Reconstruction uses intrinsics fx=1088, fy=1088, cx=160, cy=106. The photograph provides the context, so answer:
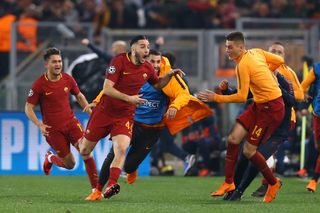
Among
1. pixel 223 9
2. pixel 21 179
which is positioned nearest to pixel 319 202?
pixel 21 179

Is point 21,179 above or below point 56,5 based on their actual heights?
below

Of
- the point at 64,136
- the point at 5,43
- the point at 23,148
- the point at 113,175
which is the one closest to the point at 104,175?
the point at 113,175

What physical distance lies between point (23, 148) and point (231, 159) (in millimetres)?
7491

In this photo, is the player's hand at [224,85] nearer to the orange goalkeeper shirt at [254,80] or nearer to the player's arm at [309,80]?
the orange goalkeeper shirt at [254,80]

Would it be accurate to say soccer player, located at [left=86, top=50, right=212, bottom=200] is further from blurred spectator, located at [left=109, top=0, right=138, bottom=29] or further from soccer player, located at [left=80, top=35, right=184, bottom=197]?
blurred spectator, located at [left=109, top=0, right=138, bottom=29]

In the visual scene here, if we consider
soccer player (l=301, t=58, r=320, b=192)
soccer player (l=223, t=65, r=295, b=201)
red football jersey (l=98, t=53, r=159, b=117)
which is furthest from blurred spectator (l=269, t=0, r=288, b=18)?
red football jersey (l=98, t=53, r=159, b=117)

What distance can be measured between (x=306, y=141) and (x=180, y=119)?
5818 mm

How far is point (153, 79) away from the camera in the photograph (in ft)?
48.5

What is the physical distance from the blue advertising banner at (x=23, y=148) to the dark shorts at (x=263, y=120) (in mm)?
7201

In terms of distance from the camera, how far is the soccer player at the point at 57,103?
15867mm

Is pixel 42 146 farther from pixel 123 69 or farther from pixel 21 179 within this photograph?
pixel 123 69

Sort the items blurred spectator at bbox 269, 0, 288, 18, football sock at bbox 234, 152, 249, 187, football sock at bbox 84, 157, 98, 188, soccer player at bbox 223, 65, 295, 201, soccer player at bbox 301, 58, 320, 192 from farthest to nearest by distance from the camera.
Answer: blurred spectator at bbox 269, 0, 288, 18
soccer player at bbox 301, 58, 320, 192
football sock at bbox 84, 157, 98, 188
football sock at bbox 234, 152, 249, 187
soccer player at bbox 223, 65, 295, 201

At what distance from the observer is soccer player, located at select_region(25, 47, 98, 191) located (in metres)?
15.9

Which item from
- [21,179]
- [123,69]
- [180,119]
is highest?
[123,69]
